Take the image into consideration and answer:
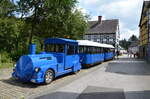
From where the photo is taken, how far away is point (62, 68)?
9703mm

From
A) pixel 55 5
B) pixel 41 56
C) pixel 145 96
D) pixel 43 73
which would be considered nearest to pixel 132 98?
pixel 145 96

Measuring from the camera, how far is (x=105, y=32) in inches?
1987

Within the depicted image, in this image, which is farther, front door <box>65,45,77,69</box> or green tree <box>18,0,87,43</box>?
green tree <box>18,0,87,43</box>

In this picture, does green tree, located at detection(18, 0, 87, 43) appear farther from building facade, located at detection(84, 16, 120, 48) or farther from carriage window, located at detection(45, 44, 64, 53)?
building facade, located at detection(84, 16, 120, 48)

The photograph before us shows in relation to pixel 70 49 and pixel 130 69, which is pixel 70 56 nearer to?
pixel 70 49

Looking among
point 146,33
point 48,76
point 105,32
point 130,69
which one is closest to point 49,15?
point 130,69

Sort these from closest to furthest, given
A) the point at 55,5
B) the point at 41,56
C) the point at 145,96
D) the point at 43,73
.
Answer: the point at 145,96, the point at 43,73, the point at 41,56, the point at 55,5

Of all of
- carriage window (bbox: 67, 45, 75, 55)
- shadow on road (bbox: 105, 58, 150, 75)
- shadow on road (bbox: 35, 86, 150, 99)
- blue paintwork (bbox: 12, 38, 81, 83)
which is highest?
carriage window (bbox: 67, 45, 75, 55)

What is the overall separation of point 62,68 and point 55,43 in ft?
5.31

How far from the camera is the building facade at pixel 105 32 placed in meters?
50.2

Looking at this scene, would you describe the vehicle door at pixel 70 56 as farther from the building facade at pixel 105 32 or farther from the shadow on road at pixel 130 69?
the building facade at pixel 105 32

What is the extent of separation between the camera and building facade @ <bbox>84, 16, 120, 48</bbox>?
5022 centimetres

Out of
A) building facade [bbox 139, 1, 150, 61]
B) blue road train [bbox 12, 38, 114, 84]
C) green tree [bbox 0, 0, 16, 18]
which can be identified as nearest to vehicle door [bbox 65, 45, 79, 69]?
blue road train [bbox 12, 38, 114, 84]

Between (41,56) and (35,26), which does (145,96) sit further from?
(35,26)
